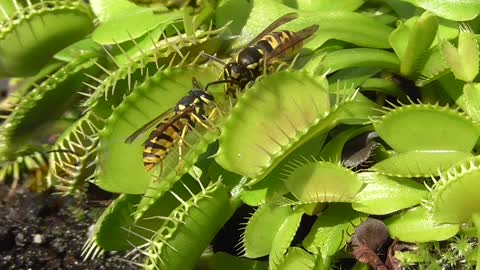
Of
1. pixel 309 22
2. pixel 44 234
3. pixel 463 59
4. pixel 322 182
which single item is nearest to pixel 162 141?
pixel 322 182

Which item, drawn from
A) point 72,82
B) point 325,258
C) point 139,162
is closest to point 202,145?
point 139,162

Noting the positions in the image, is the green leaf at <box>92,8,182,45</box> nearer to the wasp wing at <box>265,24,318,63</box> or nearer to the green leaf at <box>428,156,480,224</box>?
the wasp wing at <box>265,24,318,63</box>

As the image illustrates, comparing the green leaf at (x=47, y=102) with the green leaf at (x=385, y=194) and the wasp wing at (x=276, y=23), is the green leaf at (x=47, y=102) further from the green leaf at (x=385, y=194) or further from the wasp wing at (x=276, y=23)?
the green leaf at (x=385, y=194)

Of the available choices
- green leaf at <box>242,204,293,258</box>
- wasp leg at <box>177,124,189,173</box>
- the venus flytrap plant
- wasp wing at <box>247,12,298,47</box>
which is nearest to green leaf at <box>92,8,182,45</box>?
the venus flytrap plant

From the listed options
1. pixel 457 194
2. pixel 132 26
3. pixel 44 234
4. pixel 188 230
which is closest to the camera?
pixel 457 194

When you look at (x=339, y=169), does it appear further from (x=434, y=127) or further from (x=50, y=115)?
(x=50, y=115)

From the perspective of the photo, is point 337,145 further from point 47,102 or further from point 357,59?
point 47,102

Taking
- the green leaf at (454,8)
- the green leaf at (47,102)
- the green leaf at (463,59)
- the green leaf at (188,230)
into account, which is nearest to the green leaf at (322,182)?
the green leaf at (188,230)
